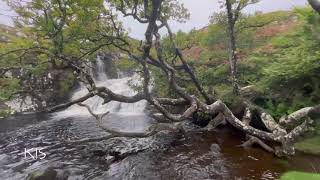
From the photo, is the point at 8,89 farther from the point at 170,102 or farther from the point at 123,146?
the point at 170,102

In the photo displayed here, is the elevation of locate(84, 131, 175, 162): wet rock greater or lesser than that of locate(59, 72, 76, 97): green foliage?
lesser

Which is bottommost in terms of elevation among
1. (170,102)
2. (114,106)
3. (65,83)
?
(114,106)

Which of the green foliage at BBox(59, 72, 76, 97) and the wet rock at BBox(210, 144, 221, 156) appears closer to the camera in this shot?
the wet rock at BBox(210, 144, 221, 156)

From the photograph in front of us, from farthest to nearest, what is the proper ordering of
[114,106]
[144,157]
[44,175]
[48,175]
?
[114,106] < [144,157] < [48,175] < [44,175]

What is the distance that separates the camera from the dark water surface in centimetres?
1472

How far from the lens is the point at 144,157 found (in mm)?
17906

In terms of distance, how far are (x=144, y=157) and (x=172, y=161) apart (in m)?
1.84

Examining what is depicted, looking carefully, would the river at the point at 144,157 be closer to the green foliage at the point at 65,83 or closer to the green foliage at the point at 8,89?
the green foliage at the point at 8,89

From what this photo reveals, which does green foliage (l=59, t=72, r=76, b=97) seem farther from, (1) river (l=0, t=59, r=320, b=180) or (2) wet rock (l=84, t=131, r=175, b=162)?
(2) wet rock (l=84, t=131, r=175, b=162)

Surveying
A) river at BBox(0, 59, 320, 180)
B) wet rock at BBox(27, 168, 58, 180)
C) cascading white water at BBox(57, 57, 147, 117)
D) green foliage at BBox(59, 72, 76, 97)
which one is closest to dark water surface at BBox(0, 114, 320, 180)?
river at BBox(0, 59, 320, 180)

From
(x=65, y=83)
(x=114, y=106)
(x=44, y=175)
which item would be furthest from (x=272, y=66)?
(x=65, y=83)

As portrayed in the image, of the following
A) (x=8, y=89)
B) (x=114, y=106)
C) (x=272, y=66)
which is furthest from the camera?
(x=114, y=106)

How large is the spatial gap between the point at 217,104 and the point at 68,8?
34.5ft

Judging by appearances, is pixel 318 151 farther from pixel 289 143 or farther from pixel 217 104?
pixel 217 104
